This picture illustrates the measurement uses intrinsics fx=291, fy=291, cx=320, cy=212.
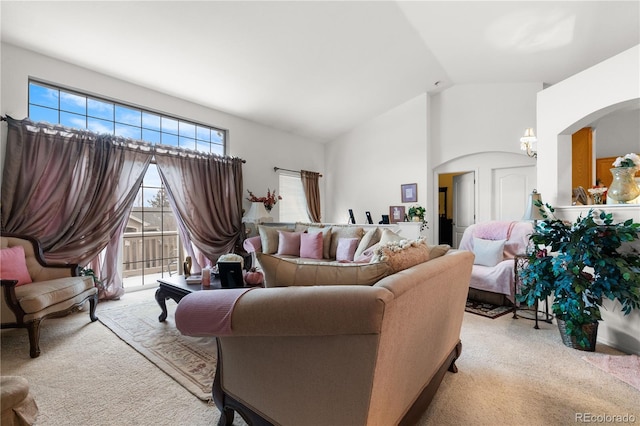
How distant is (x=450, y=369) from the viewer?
6.59 ft

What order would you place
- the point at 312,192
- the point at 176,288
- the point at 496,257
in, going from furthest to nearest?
1. the point at 312,192
2. the point at 496,257
3. the point at 176,288

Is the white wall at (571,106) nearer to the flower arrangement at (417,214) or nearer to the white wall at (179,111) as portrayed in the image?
the flower arrangement at (417,214)

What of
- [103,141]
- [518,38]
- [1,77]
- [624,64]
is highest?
[518,38]

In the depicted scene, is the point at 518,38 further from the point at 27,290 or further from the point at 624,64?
the point at 27,290

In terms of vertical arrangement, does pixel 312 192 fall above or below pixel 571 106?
below

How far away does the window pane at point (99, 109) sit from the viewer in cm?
373

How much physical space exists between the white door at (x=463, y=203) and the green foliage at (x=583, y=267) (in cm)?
341

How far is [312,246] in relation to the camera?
14.4 ft

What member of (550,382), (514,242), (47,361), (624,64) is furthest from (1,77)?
(514,242)

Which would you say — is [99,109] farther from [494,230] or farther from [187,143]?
[494,230]

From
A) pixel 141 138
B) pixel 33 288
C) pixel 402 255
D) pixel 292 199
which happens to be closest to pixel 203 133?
pixel 141 138

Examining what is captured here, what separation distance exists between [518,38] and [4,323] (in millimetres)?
5908

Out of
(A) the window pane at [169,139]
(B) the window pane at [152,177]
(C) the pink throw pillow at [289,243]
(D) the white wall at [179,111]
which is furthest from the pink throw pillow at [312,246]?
(A) the window pane at [169,139]

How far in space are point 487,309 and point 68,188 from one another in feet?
16.3
